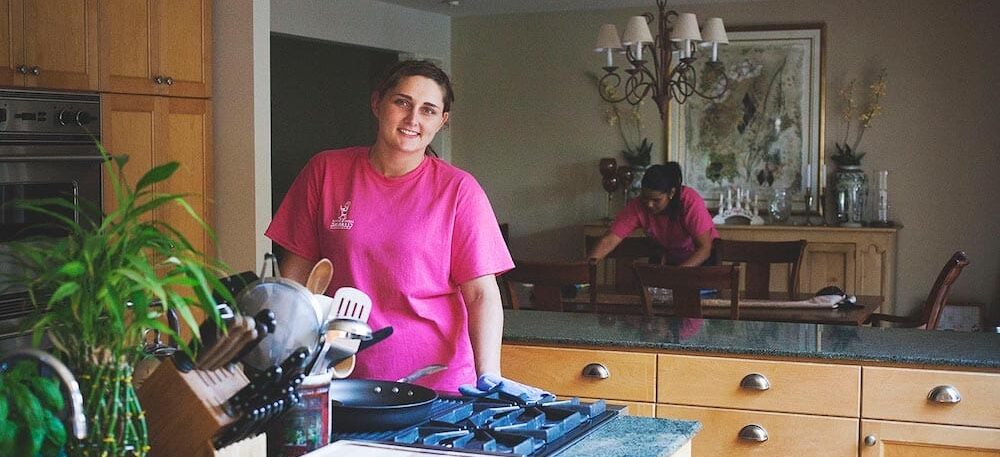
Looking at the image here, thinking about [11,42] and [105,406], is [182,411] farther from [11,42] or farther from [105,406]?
[11,42]

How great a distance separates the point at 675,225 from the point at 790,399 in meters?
2.65

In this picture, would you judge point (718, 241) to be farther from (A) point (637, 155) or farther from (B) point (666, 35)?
(A) point (637, 155)

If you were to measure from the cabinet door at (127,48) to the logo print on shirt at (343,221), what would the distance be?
2250 millimetres

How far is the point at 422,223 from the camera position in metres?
2.57

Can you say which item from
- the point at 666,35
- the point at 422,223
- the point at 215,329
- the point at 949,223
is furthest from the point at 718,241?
the point at 215,329

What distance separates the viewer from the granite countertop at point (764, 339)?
10.1 feet

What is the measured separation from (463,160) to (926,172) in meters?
3.37

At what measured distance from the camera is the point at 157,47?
471cm

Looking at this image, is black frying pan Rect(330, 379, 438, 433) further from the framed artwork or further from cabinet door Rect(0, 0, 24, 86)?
the framed artwork

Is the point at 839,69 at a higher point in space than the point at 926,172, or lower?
higher

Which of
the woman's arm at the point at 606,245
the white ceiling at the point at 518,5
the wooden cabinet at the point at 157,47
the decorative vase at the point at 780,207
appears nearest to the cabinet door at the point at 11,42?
the wooden cabinet at the point at 157,47

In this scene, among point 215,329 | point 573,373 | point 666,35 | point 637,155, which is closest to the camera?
point 215,329

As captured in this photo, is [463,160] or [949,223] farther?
[463,160]

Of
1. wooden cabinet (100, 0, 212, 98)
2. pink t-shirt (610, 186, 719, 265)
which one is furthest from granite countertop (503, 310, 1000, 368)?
pink t-shirt (610, 186, 719, 265)
